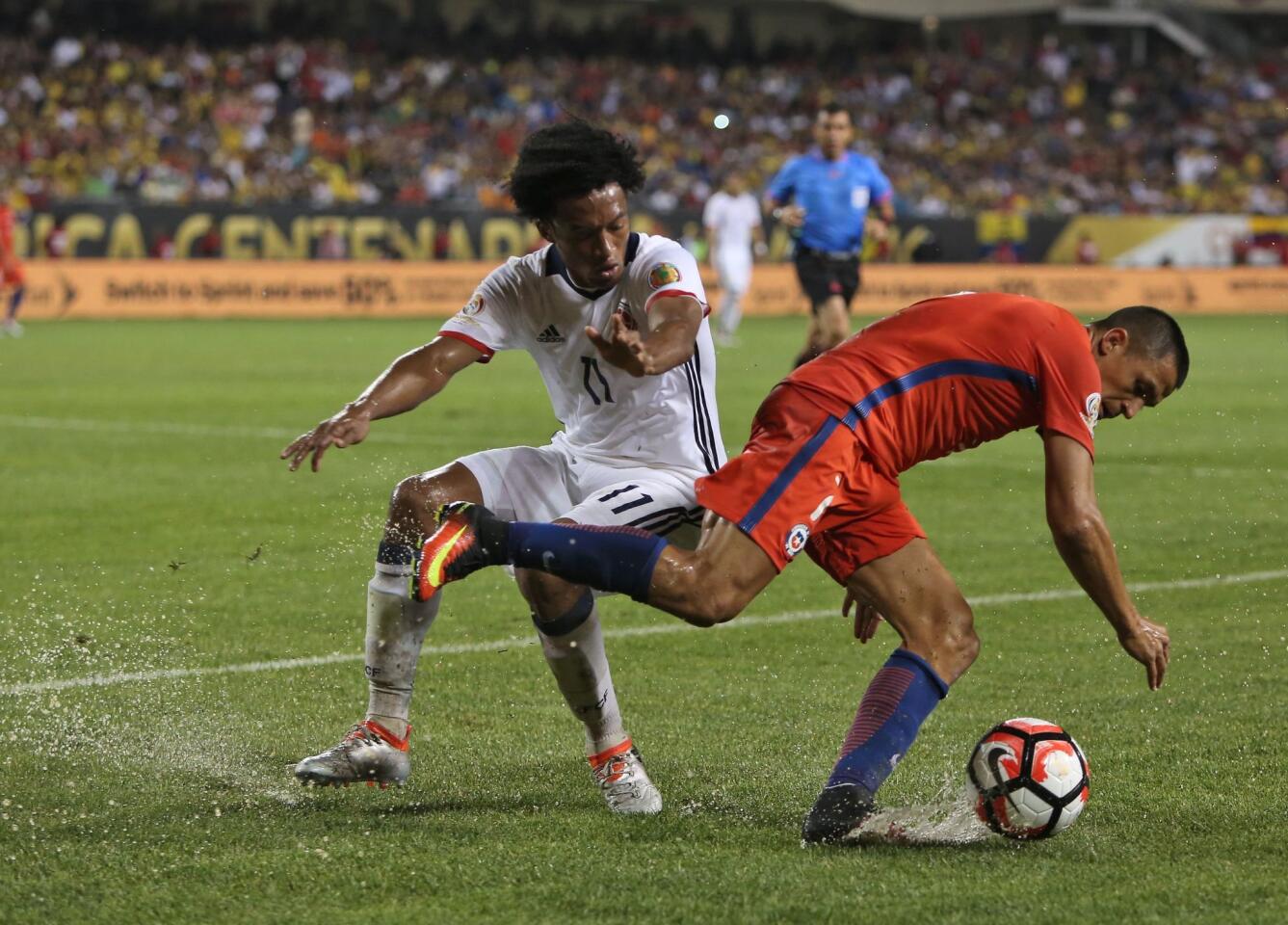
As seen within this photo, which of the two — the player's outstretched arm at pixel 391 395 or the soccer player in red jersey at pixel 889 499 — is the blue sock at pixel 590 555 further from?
the player's outstretched arm at pixel 391 395

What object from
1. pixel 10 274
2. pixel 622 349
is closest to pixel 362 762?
pixel 622 349

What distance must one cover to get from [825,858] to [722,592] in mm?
635

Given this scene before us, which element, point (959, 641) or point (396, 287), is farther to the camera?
point (396, 287)

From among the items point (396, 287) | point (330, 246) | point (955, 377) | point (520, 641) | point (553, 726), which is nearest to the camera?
point (955, 377)

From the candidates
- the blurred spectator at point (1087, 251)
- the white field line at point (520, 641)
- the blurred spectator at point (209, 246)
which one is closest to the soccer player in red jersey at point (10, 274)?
the blurred spectator at point (209, 246)

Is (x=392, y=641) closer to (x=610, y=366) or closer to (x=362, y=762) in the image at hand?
(x=362, y=762)

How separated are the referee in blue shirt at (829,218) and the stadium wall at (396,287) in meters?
10.7

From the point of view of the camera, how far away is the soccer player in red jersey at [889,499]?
13.5ft

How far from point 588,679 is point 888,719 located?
817mm

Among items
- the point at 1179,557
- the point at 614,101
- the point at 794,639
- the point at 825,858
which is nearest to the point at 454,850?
the point at 825,858

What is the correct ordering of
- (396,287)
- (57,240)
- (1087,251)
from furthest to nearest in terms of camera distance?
1. (1087,251)
2. (396,287)
3. (57,240)

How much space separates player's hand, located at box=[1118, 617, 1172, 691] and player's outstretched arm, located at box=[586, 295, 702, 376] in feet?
4.04

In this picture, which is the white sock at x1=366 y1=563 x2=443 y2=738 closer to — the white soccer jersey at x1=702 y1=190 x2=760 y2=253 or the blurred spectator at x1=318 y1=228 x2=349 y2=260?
the white soccer jersey at x1=702 y1=190 x2=760 y2=253

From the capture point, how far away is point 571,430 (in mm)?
4992
